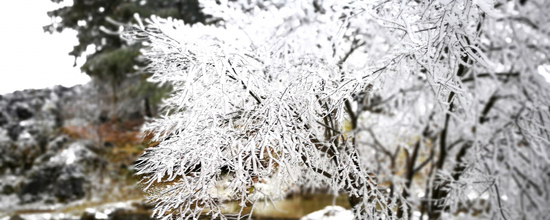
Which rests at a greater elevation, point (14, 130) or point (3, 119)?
point (3, 119)

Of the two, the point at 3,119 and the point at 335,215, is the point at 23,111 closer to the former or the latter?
the point at 3,119

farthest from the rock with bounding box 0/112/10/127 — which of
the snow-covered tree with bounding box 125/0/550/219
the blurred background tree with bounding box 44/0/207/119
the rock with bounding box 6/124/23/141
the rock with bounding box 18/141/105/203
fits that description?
the snow-covered tree with bounding box 125/0/550/219

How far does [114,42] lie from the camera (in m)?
8.77

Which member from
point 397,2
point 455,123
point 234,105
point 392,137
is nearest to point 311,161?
point 234,105

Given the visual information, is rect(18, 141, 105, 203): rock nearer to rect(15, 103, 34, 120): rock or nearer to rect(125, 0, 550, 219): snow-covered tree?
rect(15, 103, 34, 120): rock

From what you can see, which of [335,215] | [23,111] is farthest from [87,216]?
[335,215]

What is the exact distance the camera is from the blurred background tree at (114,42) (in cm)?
771

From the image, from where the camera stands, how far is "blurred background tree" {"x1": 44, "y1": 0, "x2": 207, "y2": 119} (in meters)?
7.71

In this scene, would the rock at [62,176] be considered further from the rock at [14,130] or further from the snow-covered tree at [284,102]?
the snow-covered tree at [284,102]

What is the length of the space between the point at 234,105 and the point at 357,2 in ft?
2.62

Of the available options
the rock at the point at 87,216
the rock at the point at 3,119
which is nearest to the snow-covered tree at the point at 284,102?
the rock at the point at 87,216

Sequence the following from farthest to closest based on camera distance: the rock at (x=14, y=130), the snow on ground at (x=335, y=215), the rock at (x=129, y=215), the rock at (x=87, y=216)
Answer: the rock at (x=14, y=130) → the rock at (x=87, y=216) → the rock at (x=129, y=215) → the snow on ground at (x=335, y=215)

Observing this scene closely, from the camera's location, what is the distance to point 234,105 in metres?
1.83

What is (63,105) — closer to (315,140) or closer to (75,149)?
(75,149)
